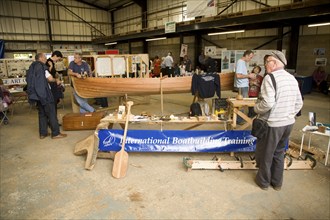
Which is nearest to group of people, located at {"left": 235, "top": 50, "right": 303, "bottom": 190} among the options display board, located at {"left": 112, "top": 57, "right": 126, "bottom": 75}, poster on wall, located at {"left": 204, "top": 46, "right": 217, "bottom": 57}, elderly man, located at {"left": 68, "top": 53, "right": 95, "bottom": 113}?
elderly man, located at {"left": 68, "top": 53, "right": 95, "bottom": 113}

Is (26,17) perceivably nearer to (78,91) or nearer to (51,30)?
(51,30)

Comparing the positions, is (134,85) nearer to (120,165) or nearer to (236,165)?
(120,165)

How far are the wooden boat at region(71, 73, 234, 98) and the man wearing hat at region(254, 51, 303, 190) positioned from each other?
2984 mm

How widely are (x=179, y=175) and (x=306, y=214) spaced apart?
147 cm

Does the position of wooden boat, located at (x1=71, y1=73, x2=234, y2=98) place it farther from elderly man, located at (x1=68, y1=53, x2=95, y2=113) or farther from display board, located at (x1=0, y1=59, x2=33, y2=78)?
display board, located at (x1=0, y1=59, x2=33, y2=78)

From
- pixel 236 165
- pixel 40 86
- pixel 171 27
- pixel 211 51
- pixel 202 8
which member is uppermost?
pixel 202 8

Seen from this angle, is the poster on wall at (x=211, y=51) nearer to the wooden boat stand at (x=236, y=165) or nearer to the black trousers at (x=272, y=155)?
the wooden boat stand at (x=236, y=165)

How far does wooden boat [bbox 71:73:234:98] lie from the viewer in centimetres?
555

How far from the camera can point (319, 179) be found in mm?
3021

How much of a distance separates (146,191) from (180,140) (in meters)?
1.04

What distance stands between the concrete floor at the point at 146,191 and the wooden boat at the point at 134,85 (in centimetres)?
197

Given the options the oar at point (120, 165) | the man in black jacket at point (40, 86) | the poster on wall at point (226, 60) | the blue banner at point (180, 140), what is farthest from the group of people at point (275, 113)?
the poster on wall at point (226, 60)

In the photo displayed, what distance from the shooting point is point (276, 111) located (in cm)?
256

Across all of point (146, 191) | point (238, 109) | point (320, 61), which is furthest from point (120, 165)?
point (320, 61)
